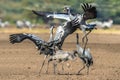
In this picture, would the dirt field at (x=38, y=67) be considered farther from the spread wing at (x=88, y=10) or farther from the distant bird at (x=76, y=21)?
the spread wing at (x=88, y=10)

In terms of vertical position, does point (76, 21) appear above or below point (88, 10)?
below

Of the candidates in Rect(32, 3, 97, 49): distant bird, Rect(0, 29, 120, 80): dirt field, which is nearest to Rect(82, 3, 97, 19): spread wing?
Rect(32, 3, 97, 49): distant bird

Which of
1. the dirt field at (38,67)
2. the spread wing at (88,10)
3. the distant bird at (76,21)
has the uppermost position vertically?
the spread wing at (88,10)

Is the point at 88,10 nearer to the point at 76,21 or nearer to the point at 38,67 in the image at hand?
the point at 76,21

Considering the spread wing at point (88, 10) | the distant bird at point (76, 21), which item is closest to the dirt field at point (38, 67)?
the distant bird at point (76, 21)

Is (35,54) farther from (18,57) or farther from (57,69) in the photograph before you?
(57,69)

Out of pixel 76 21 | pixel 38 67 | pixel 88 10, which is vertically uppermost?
pixel 88 10

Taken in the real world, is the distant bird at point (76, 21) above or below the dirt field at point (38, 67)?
above

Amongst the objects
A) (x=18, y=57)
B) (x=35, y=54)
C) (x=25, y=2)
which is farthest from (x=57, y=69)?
(x=25, y=2)

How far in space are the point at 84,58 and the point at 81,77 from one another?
0.85 metres

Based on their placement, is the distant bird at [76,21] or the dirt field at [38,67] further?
the distant bird at [76,21]

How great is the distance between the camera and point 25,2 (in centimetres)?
9006

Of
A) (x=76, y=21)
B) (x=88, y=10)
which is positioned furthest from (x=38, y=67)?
(x=88, y=10)

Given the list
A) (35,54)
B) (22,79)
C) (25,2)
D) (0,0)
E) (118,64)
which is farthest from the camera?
(0,0)
